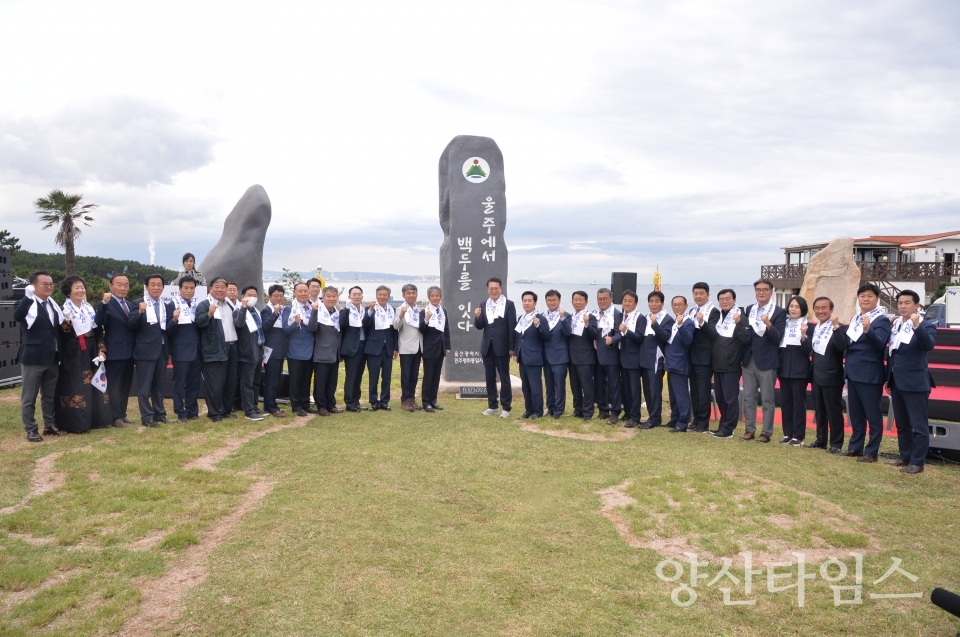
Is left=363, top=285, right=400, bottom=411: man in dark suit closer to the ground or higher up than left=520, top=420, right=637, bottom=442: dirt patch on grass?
higher up

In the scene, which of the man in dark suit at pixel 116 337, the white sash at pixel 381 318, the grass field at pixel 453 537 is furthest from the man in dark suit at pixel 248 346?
the white sash at pixel 381 318

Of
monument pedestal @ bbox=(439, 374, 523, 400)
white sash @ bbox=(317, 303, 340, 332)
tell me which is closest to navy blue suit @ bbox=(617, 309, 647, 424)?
monument pedestal @ bbox=(439, 374, 523, 400)

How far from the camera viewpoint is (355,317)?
27.1 feet

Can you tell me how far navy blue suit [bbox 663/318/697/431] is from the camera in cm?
734

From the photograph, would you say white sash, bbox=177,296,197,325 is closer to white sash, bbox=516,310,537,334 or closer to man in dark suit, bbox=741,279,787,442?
white sash, bbox=516,310,537,334

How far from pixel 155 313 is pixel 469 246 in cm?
483

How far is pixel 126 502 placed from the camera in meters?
4.58

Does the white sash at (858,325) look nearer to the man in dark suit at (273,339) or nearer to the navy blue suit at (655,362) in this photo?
the navy blue suit at (655,362)

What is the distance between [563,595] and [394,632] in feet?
2.96

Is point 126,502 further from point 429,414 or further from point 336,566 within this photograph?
point 429,414

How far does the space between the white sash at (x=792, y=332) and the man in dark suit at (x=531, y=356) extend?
9.21ft

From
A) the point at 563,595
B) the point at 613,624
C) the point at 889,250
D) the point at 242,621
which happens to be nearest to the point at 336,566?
the point at 242,621

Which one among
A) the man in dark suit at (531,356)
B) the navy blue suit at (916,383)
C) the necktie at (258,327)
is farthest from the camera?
the man in dark suit at (531,356)

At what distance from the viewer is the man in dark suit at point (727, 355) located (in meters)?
7.10
